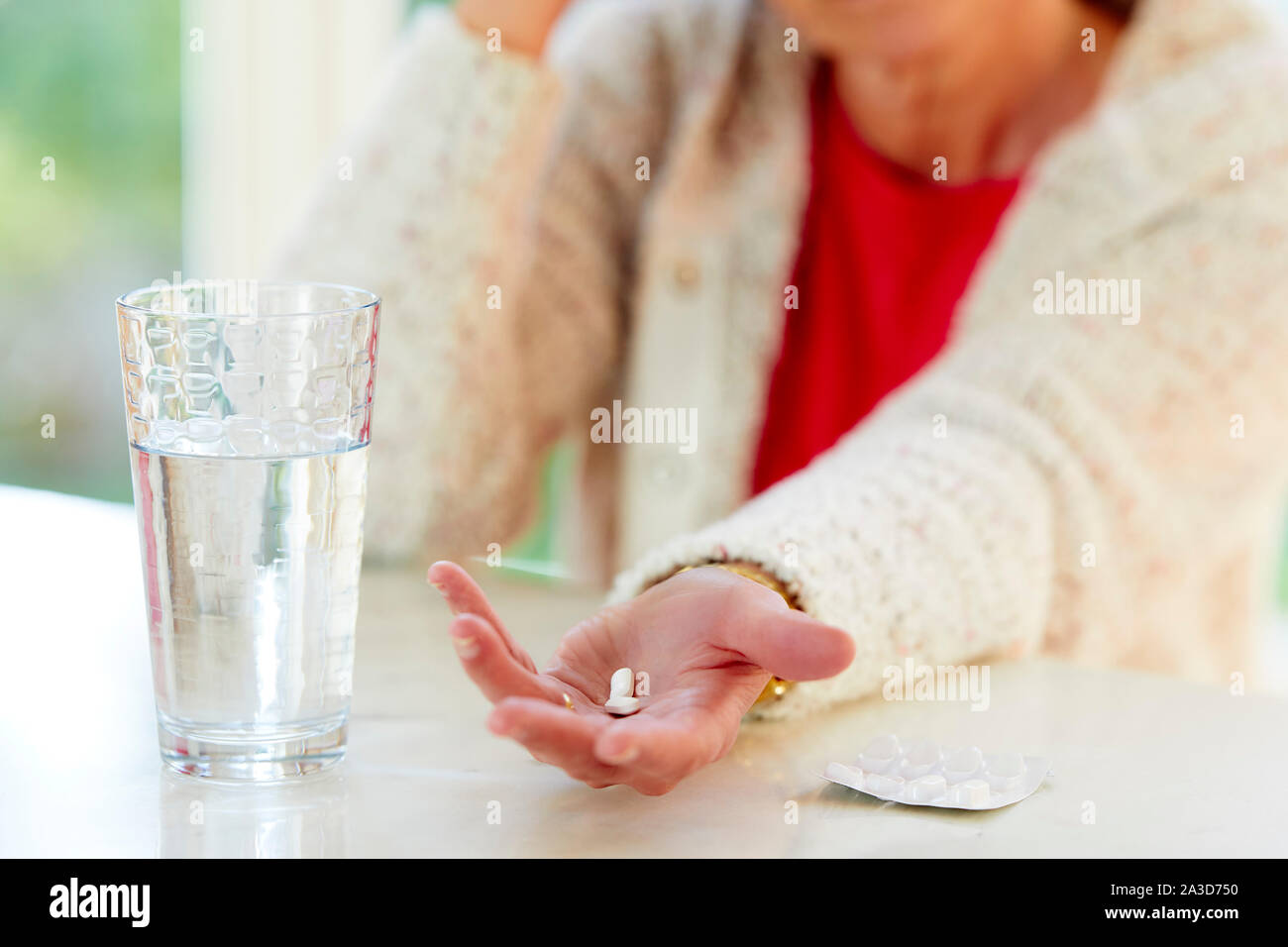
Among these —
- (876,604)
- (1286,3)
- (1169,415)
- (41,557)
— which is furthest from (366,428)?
(1286,3)

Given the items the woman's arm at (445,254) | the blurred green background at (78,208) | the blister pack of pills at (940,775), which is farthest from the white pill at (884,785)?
the blurred green background at (78,208)

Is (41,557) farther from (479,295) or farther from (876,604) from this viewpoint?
(876,604)

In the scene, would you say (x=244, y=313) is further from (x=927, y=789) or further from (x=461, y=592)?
(x=927, y=789)

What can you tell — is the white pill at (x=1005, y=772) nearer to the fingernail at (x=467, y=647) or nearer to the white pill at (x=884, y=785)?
the white pill at (x=884, y=785)

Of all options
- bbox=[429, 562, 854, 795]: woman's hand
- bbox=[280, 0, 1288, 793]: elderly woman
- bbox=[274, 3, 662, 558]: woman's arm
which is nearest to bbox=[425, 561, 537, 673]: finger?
bbox=[429, 562, 854, 795]: woman's hand

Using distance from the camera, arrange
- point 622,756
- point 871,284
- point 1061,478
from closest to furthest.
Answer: point 622,756 → point 1061,478 → point 871,284

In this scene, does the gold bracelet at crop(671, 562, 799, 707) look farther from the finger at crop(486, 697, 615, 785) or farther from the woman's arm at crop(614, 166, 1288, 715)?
the finger at crop(486, 697, 615, 785)

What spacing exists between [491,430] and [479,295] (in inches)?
4.3

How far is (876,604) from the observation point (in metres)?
0.63

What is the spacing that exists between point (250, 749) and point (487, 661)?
10 centimetres

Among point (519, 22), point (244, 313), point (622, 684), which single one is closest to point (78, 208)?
point (519, 22)

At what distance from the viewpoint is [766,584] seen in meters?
0.59

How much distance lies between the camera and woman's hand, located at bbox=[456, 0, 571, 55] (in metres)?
1.09

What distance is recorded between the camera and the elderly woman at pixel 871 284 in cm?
81
